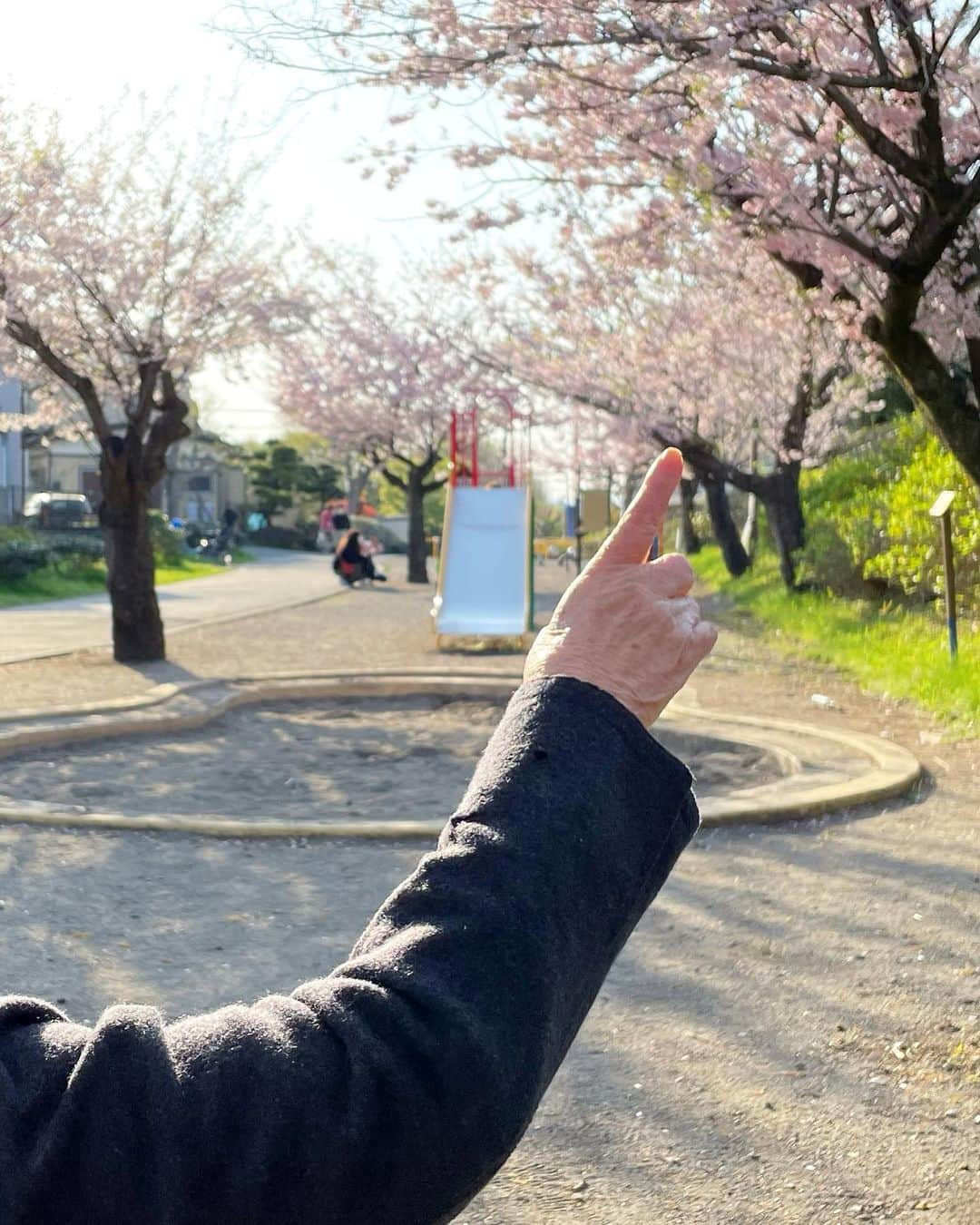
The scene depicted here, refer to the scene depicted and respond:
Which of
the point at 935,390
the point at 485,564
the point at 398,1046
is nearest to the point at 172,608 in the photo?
the point at 485,564

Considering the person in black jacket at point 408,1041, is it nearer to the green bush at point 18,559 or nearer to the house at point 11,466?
the green bush at point 18,559

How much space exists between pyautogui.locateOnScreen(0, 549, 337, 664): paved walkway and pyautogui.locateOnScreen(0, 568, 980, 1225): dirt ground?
8871mm

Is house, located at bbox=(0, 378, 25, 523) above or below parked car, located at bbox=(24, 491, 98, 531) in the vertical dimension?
above

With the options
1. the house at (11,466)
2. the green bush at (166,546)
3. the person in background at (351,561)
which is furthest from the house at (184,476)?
the person in background at (351,561)

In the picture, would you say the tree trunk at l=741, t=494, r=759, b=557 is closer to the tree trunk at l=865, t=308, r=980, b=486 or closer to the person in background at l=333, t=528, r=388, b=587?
→ the person in background at l=333, t=528, r=388, b=587

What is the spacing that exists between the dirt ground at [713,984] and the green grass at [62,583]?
18.5 meters

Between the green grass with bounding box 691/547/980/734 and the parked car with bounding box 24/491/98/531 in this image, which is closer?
the green grass with bounding box 691/547/980/734

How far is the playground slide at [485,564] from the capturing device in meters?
16.2

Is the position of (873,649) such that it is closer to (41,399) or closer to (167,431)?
(167,431)

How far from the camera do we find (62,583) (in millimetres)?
28031

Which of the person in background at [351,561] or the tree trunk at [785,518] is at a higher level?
the tree trunk at [785,518]

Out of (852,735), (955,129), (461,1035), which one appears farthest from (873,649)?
(461,1035)

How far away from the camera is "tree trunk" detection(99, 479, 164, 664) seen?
13.6 meters

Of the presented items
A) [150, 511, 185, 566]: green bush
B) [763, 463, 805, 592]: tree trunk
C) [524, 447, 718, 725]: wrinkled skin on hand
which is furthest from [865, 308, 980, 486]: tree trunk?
[150, 511, 185, 566]: green bush
